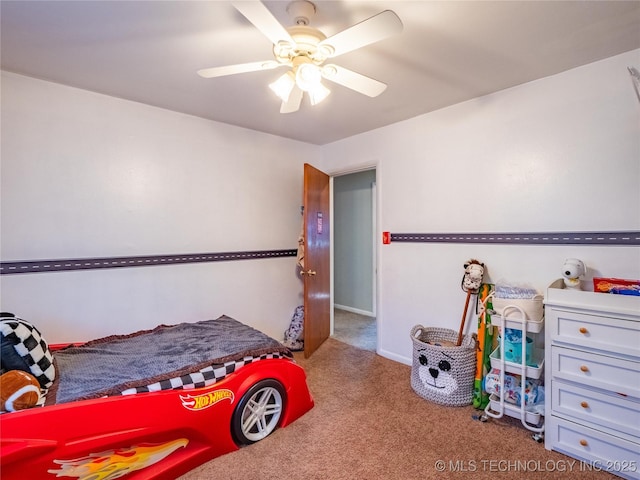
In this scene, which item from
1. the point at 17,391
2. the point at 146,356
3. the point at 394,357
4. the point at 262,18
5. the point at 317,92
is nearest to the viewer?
Result: the point at 262,18

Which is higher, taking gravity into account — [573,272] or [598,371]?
[573,272]

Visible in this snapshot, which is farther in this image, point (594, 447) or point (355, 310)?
point (355, 310)

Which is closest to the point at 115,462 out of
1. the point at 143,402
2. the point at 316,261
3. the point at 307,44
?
the point at 143,402

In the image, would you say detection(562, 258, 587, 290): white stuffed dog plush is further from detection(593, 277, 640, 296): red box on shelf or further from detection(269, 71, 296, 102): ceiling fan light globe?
detection(269, 71, 296, 102): ceiling fan light globe

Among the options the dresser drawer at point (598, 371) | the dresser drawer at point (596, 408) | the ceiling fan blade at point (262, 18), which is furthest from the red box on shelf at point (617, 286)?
the ceiling fan blade at point (262, 18)

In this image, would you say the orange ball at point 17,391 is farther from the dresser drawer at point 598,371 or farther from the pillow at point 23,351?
the dresser drawer at point 598,371

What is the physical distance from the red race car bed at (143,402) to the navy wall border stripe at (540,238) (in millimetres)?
1607

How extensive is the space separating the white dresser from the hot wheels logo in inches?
73.9

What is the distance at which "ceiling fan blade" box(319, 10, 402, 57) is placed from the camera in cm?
115

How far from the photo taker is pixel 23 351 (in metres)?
1.48

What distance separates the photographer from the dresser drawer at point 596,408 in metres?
1.59

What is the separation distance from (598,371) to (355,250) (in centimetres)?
336

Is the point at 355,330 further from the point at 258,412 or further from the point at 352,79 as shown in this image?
the point at 352,79

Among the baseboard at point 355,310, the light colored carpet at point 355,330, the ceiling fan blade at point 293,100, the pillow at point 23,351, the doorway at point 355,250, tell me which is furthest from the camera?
the baseboard at point 355,310
